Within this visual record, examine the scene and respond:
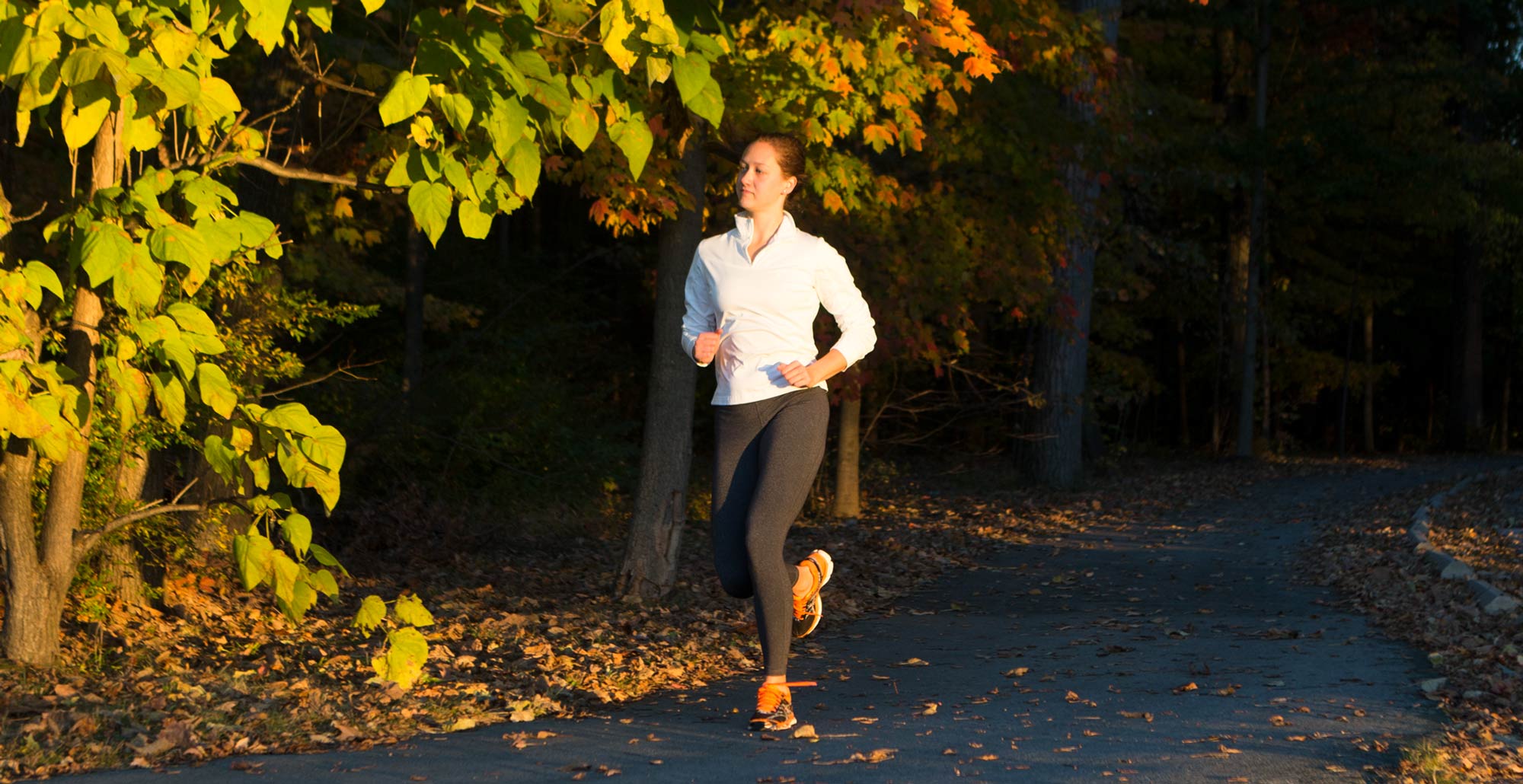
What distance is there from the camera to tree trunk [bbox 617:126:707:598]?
945 centimetres

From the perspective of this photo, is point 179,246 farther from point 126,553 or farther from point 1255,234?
point 1255,234

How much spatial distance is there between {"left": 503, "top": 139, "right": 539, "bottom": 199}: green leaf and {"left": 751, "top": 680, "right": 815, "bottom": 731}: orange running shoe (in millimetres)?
1921

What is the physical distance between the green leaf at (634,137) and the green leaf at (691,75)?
0.38 metres


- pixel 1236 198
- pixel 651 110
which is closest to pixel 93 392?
pixel 651 110

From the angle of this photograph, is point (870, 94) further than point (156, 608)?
Yes

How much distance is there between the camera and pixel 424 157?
516cm

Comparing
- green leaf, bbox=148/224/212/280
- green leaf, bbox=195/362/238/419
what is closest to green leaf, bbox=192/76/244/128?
green leaf, bbox=148/224/212/280

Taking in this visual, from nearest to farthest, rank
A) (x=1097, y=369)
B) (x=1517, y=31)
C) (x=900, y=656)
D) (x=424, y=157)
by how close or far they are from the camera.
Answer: (x=424, y=157) < (x=900, y=656) < (x=1097, y=369) < (x=1517, y=31)

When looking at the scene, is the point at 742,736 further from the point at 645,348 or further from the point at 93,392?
the point at 645,348

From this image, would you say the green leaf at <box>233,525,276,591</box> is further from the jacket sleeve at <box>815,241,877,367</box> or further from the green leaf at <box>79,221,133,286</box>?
the jacket sleeve at <box>815,241,877,367</box>

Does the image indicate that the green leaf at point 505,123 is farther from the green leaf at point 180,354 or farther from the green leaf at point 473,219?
the green leaf at point 180,354

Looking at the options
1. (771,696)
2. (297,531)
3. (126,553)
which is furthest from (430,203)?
(126,553)

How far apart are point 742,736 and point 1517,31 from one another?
109ft

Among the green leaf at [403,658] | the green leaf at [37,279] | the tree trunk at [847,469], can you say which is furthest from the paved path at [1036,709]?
the tree trunk at [847,469]
